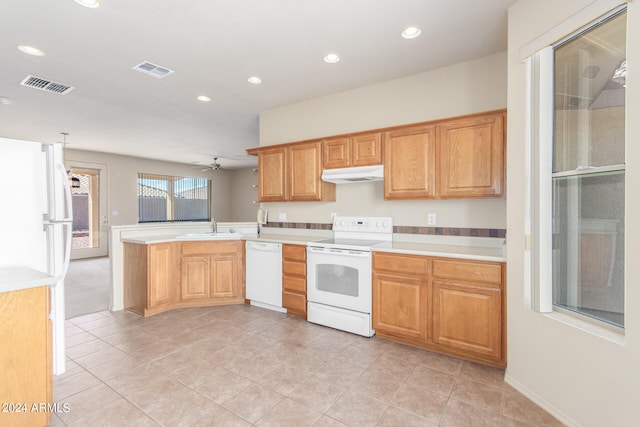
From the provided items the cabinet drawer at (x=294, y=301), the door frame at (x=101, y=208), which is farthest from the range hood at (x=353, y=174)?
the door frame at (x=101, y=208)

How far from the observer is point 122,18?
2225 mm

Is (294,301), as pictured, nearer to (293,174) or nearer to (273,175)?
(293,174)

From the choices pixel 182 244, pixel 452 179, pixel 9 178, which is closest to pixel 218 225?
pixel 182 244

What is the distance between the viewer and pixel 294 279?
135 inches

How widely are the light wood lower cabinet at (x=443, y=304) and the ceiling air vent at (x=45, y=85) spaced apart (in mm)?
3918

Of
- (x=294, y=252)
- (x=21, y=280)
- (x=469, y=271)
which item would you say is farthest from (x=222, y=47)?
(x=469, y=271)

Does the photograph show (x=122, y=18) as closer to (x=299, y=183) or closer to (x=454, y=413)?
(x=299, y=183)

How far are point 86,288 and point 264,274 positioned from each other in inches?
121

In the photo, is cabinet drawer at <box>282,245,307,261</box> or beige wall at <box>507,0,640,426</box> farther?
cabinet drawer at <box>282,245,307,261</box>

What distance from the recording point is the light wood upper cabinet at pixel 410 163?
283 cm

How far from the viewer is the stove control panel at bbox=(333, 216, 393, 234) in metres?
3.34

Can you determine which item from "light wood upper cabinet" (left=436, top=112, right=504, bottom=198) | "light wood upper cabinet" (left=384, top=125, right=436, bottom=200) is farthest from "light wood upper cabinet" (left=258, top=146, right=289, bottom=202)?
A: "light wood upper cabinet" (left=436, top=112, right=504, bottom=198)

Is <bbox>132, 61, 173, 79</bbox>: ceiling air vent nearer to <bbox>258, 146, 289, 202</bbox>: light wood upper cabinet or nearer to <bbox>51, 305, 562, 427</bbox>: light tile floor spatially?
<bbox>258, 146, 289, 202</bbox>: light wood upper cabinet

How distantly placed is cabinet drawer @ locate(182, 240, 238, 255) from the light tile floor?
0.97m
